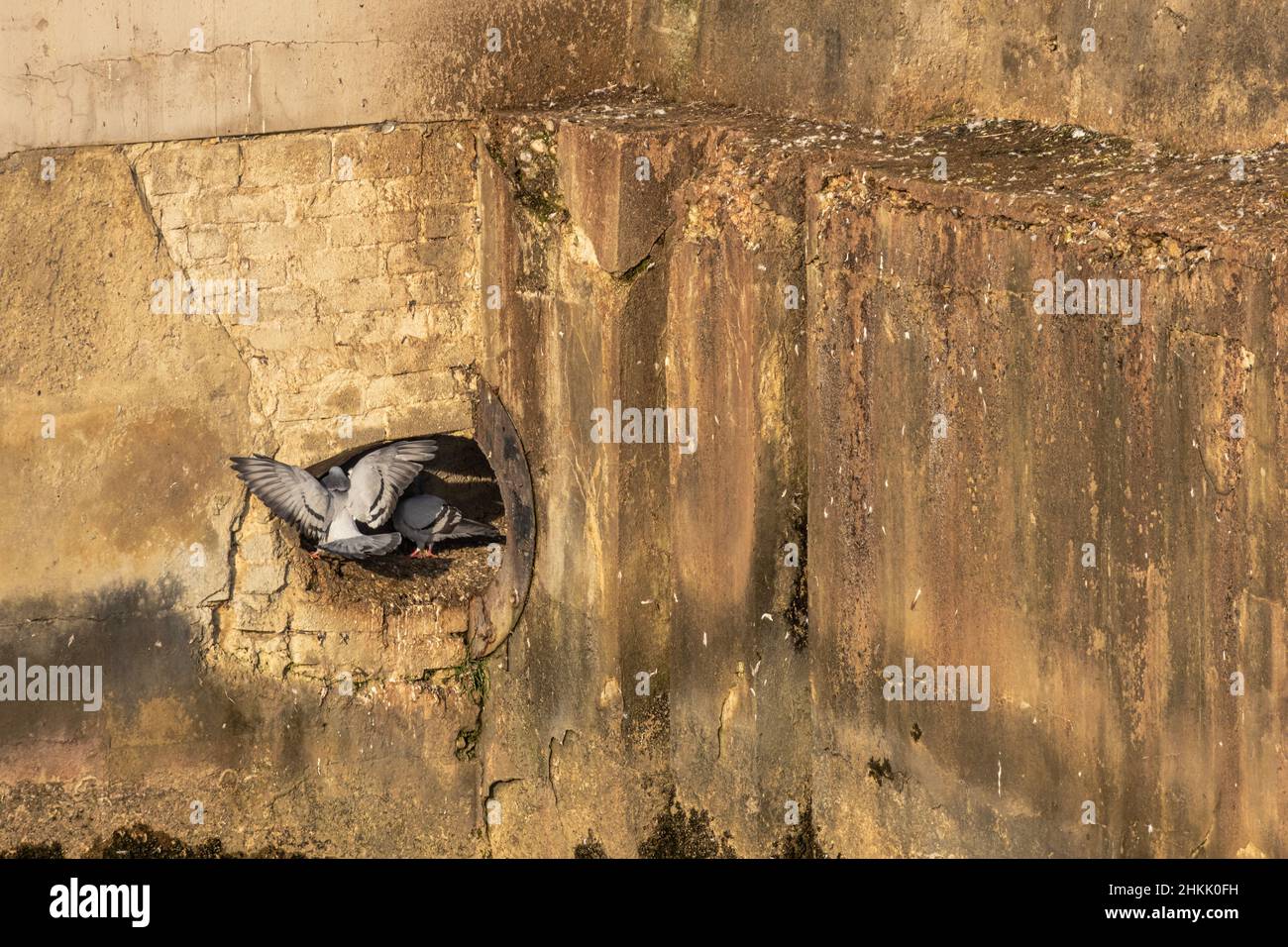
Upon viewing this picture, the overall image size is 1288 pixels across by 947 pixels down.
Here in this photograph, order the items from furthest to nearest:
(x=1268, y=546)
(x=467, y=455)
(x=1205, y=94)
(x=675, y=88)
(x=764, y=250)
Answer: (x=467, y=455), (x=675, y=88), (x=764, y=250), (x=1205, y=94), (x=1268, y=546)

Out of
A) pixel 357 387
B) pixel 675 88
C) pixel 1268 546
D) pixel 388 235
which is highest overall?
pixel 675 88

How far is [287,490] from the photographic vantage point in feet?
24.2

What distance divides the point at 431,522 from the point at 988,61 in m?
3.46

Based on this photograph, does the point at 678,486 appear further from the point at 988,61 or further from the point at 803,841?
the point at 988,61

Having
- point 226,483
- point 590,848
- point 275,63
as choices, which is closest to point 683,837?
point 590,848

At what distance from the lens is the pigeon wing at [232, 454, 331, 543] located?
732 cm

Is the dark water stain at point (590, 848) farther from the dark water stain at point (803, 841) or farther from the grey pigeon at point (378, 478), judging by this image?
the grey pigeon at point (378, 478)

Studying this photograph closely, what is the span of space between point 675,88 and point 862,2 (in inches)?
35.7

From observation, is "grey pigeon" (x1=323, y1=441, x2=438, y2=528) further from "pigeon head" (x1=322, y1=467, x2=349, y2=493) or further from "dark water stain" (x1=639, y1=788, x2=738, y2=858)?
"dark water stain" (x1=639, y1=788, x2=738, y2=858)

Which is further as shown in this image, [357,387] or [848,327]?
[357,387]

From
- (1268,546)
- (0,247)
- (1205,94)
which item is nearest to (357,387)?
(0,247)

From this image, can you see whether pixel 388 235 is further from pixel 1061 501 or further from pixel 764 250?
pixel 1061 501

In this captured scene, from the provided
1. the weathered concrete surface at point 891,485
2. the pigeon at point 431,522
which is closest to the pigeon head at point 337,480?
the pigeon at point 431,522

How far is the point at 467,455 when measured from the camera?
8.48 metres
